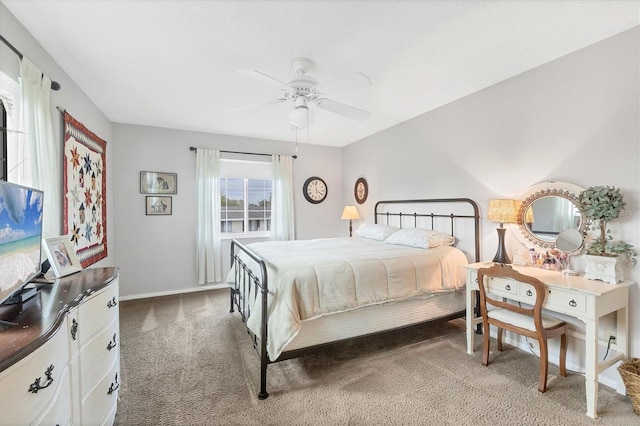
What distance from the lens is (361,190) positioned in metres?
5.17

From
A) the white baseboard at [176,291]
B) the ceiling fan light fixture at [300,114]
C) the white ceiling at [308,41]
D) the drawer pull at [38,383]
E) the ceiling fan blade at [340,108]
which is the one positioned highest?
the white ceiling at [308,41]

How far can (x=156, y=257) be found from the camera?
14.3 ft

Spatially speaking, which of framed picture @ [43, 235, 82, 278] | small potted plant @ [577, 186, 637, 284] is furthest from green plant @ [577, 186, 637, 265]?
framed picture @ [43, 235, 82, 278]

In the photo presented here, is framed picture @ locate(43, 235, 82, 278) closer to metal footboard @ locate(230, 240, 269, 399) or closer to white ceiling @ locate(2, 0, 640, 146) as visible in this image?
metal footboard @ locate(230, 240, 269, 399)

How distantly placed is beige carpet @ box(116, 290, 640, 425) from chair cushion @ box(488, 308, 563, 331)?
44 cm

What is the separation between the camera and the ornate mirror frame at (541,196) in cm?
233

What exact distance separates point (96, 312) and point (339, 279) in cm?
158

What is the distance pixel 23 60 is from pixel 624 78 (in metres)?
4.15

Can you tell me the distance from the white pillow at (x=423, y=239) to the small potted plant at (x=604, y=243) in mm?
1250

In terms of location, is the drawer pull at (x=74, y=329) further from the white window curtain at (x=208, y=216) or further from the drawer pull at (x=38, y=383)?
the white window curtain at (x=208, y=216)

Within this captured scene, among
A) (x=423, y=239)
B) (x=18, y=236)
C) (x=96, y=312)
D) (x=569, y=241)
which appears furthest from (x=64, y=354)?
(x=569, y=241)

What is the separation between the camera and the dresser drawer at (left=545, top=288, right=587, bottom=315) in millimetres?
1918

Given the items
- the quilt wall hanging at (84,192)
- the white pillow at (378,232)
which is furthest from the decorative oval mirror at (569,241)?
the quilt wall hanging at (84,192)

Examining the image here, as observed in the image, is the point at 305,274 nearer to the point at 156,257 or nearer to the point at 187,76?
the point at 187,76
